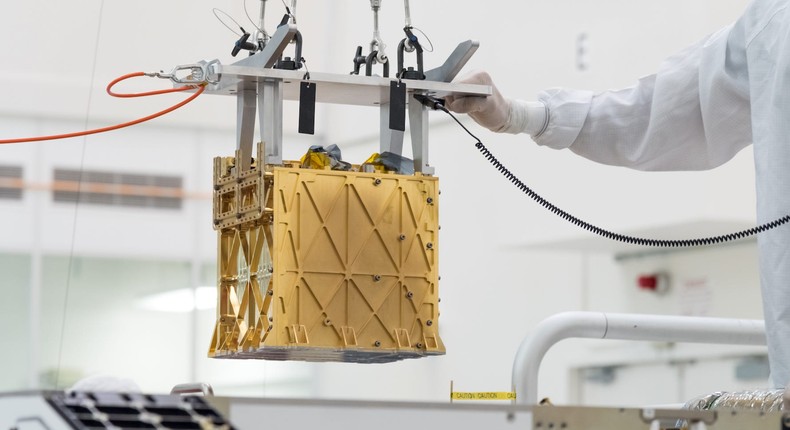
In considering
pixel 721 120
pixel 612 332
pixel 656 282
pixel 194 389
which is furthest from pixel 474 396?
pixel 656 282

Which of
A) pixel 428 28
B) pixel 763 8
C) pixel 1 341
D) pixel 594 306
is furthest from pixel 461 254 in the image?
pixel 763 8

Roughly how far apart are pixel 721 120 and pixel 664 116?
118mm

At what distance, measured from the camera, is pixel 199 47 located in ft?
20.7

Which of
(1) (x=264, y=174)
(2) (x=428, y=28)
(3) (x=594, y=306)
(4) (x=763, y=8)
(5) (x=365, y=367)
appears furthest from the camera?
(5) (x=365, y=367)

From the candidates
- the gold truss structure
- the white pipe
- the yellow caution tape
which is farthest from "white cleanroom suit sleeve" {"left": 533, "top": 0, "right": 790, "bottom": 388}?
the gold truss structure

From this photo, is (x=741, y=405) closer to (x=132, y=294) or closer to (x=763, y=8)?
(x=763, y=8)

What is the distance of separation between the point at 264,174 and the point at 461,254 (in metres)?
5.59

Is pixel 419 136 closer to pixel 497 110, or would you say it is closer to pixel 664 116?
pixel 497 110

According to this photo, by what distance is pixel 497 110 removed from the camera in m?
2.38

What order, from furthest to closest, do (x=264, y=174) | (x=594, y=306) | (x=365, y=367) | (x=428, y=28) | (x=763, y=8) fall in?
(x=365, y=367), (x=594, y=306), (x=428, y=28), (x=763, y=8), (x=264, y=174)

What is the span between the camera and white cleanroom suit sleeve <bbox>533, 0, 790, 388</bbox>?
7.18ft

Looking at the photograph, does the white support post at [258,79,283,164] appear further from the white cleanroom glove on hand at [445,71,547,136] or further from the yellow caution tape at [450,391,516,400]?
the yellow caution tape at [450,391,516,400]

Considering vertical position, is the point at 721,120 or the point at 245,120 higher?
the point at 721,120

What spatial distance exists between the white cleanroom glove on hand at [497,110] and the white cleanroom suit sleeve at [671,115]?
0.16 feet
